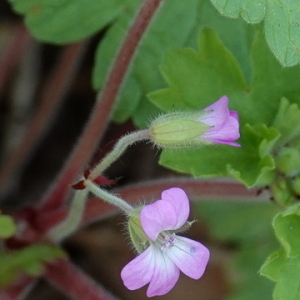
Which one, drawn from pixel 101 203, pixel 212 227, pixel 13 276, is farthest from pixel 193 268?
pixel 212 227

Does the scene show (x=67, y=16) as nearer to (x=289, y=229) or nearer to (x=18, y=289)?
(x=18, y=289)

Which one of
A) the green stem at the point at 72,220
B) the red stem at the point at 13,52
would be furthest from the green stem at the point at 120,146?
the red stem at the point at 13,52

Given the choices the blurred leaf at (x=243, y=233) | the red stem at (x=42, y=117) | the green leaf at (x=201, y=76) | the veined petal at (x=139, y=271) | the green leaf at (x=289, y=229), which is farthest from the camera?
the blurred leaf at (x=243, y=233)

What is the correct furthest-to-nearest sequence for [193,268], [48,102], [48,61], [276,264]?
[48,61], [48,102], [276,264], [193,268]

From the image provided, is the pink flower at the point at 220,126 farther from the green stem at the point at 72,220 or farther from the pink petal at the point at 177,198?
the green stem at the point at 72,220

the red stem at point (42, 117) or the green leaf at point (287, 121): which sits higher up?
the green leaf at point (287, 121)

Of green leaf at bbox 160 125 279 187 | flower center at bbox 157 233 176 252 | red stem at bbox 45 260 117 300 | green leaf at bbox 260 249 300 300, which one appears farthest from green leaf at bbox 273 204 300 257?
red stem at bbox 45 260 117 300

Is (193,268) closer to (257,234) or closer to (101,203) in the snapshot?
(101,203)
